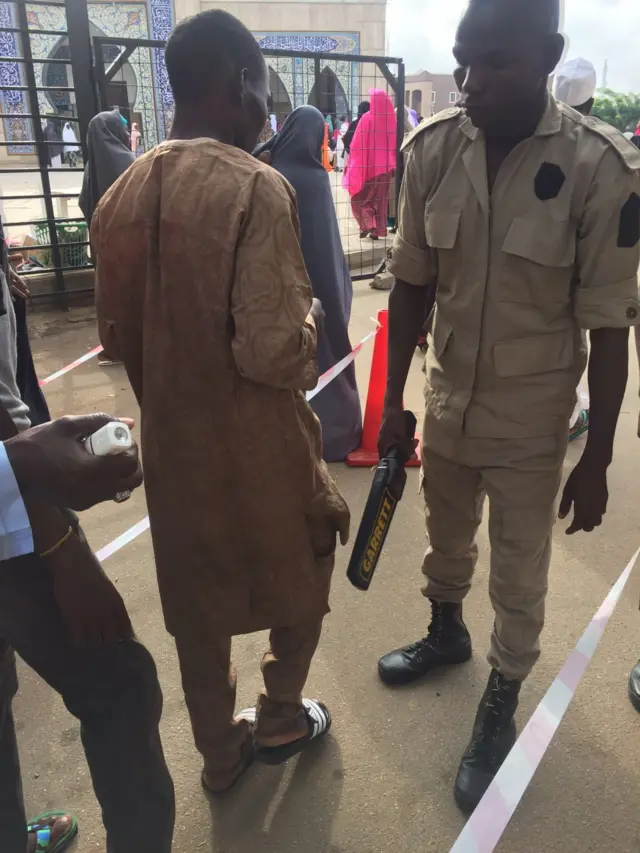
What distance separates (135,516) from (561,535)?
2.02 meters

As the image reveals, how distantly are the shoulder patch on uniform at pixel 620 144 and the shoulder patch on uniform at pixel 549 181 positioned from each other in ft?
0.40

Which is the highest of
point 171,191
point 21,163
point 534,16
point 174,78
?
point 534,16

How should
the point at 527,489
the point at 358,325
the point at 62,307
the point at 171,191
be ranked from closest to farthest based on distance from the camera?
1. the point at 171,191
2. the point at 527,489
3. the point at 358,325
4. the point at 62,307

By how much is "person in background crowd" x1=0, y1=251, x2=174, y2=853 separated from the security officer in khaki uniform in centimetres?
90

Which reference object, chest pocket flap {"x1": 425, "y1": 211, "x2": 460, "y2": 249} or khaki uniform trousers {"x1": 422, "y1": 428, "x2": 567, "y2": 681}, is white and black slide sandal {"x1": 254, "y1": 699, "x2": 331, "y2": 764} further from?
chest pocket flap {"x1": 425, "y1": 211, "x2": 460, "y2": 249}

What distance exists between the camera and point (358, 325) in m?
6.33

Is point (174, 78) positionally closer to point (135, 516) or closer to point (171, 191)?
point (171, 191)

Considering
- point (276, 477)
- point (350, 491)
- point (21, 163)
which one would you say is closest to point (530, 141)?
point (276, 477)

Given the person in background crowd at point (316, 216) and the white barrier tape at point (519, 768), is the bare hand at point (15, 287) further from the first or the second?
the white barrier tape at point (519, 768)

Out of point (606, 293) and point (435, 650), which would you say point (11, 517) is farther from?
point (435, 650)

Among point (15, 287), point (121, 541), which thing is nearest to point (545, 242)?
point (15, 287)

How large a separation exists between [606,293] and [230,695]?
1380mm

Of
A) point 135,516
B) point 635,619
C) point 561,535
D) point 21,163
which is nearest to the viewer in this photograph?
point 635,619

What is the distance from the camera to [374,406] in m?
3.74
